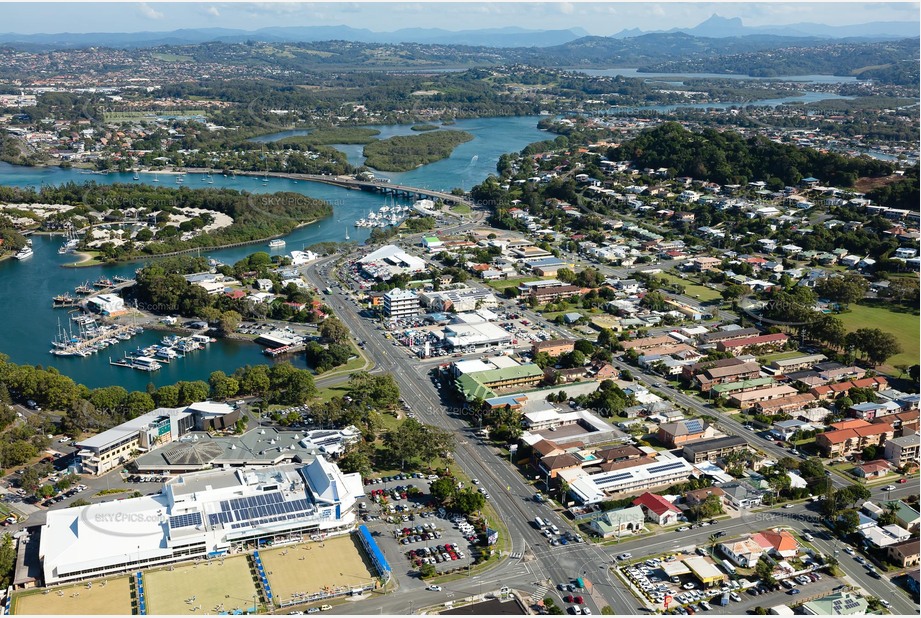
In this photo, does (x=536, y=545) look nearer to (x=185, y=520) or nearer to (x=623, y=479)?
(x=623, y=479)

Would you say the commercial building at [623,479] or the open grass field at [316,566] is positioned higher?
the commercial building at [623,479]

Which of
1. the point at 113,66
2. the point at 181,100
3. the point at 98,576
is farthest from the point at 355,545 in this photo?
the point at 113,66

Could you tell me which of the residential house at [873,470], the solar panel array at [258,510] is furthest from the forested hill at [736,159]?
the solar panel array at [258,510]

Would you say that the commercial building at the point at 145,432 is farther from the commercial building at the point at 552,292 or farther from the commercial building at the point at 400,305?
the commercial building at the point at 552,292

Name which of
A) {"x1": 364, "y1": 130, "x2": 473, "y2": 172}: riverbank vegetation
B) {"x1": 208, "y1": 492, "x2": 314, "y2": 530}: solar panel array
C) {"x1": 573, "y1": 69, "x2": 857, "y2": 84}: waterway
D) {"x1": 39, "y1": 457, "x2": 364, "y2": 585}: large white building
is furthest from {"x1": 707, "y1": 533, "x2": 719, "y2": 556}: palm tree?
{"x1": 573, "y1": 69, "x2": 857, "y2": 84}: waterway

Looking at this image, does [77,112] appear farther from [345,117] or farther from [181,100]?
[345,117]

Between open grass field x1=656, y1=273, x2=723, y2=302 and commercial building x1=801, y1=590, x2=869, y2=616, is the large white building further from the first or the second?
open grass field x1=656, y1=273, x2=723, y2=302
